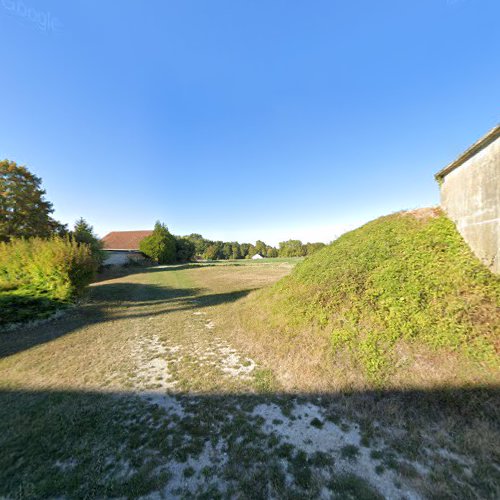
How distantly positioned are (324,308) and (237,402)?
136 inches

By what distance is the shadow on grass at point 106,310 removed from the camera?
711 centimetres

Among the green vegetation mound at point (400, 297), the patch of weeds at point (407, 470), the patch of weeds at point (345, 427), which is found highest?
the green vegetation mound at point (400, 297)

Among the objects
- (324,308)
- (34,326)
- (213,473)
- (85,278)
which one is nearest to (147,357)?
(213,473)

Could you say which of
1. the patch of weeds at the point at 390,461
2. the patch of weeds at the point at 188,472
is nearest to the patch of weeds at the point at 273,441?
the patch of weeds at the point at 188,472

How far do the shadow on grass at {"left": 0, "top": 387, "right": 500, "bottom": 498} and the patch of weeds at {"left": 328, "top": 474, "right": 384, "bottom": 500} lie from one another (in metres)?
0.01

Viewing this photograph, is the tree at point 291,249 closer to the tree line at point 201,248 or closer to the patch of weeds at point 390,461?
the tree line at point 201,248

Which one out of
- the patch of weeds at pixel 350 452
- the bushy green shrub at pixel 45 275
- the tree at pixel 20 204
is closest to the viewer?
the patch of weeds at pixel 350 452

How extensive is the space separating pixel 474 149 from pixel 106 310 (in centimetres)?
1486

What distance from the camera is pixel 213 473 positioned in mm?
2576

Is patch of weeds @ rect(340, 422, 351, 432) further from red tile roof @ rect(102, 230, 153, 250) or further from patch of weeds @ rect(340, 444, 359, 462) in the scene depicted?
red tile roof @ rect(102, 230, 153, 250)

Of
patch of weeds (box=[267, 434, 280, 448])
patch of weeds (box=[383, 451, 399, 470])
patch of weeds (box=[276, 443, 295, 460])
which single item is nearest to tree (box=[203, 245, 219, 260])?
patch of weeds (box=[267, 434, 280, 448])

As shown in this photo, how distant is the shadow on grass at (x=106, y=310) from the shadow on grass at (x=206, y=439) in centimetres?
399

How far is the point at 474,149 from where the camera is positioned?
208 inches

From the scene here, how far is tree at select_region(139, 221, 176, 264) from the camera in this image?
45875 millimetres
